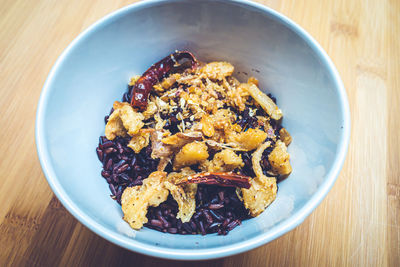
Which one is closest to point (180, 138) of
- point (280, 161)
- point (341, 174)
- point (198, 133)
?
point (198, 133)

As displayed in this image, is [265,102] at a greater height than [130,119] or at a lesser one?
lesser

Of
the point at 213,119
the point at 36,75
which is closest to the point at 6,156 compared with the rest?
the point at 36,75

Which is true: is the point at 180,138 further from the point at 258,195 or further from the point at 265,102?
the point at 265,102

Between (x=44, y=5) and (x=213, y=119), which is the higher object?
(x=44, y=5)

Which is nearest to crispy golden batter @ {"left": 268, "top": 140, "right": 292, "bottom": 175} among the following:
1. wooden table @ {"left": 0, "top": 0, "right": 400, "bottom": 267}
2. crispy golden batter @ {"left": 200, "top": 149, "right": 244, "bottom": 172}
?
crispy golden batter @ {"left": 200, "top": 149, "right": 244, "bottom": 172}

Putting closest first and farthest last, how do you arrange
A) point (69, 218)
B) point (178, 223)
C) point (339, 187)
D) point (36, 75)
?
Answer: point (178, 223), point (69, 218), point (339, 187), point (36, 75)

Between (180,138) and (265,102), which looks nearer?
(180,138)

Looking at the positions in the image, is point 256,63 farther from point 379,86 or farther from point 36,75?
point 36,75
